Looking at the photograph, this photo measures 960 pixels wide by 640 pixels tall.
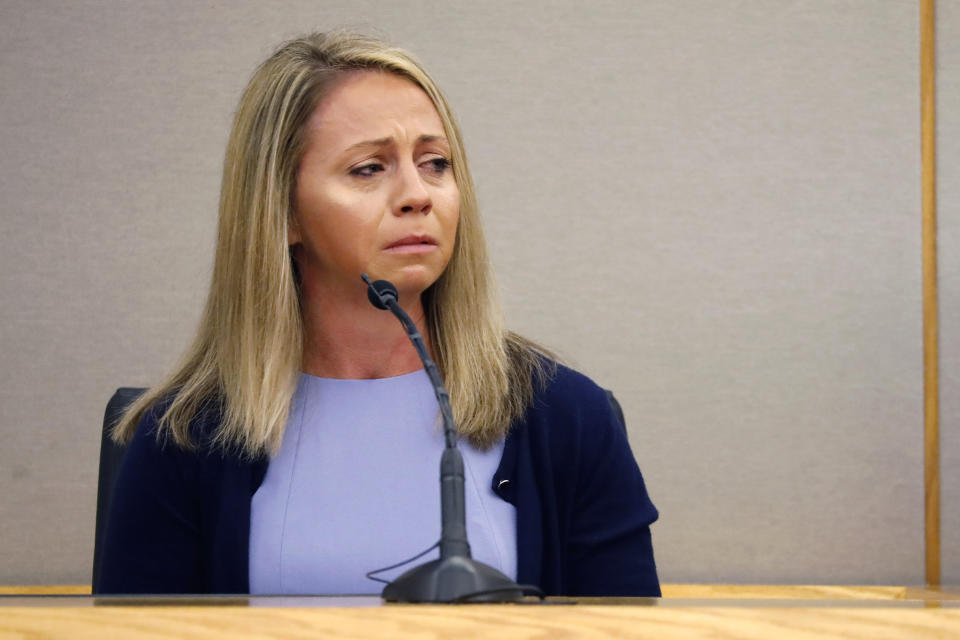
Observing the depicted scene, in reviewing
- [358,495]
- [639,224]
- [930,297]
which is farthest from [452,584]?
[930,297]

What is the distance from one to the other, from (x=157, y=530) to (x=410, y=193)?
47 centimetres

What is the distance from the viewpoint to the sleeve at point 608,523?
1131mm

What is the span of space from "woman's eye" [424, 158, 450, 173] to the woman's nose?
5 centimetres

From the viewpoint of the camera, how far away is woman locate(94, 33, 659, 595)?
3.55ft

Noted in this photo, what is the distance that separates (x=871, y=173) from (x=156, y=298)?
1.58 metres

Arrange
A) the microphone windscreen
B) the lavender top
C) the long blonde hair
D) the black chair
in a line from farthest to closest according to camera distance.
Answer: the black chair, the long blonde hair, the lavender top, the microphone windscreen

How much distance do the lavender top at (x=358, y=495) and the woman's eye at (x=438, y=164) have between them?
247 mm

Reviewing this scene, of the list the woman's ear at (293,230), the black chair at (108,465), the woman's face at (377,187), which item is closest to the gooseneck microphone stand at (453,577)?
the woman's face at (377,187)

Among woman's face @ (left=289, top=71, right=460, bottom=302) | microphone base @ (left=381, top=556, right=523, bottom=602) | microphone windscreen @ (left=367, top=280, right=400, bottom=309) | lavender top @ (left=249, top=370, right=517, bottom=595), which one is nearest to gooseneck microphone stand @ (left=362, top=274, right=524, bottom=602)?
microphone base @ (left=381, top=556, right=523, bottom=602)

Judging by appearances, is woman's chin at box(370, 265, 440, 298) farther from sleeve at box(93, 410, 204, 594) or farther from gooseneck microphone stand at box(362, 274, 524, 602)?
gooseneck microphone stand at box(362, 274, 524, 602)

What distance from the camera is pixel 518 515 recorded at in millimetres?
1103

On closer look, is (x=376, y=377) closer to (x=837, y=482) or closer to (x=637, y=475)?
(x=637, y=475)

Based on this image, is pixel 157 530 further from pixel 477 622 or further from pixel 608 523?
pixel 477 622

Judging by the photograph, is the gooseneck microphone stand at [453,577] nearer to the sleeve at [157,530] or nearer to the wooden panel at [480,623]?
the wooden panel at [480,623]
